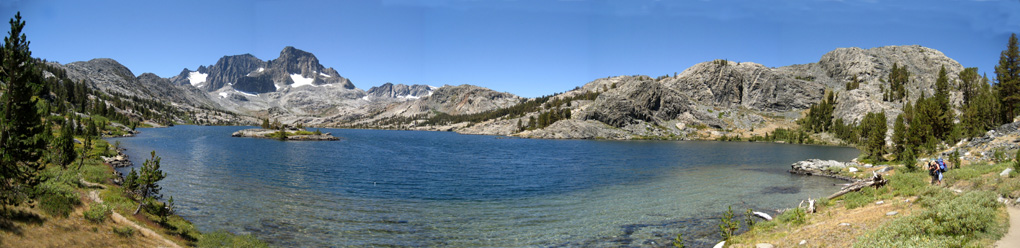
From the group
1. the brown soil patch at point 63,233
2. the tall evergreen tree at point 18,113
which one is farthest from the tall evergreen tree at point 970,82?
the tall evergreen tree at point 18,113

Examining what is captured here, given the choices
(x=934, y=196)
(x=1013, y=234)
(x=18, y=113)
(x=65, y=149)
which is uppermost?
(x=18, y=113)

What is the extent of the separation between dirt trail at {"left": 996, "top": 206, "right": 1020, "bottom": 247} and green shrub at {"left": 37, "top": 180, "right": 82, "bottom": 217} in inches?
1492

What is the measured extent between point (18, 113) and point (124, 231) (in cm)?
746

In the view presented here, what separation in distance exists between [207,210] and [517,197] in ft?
87.4

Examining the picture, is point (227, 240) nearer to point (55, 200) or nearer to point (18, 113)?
point (55, 200)

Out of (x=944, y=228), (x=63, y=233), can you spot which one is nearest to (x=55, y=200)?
(x=63, y=233)

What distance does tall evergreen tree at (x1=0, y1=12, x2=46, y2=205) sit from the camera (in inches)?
748

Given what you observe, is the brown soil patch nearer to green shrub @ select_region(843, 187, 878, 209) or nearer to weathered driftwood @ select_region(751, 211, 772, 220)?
weathered driftwood @ select_region(751, 211, 772, 220)

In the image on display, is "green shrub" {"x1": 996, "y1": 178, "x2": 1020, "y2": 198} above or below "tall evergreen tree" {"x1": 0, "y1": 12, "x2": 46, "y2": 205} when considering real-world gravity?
below

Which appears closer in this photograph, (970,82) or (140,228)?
(140,228)

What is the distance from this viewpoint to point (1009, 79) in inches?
2771

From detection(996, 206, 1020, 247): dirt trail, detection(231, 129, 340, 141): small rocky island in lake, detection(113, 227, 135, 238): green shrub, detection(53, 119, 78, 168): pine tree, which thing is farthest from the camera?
detection(231, 129, 340, 141): small rocky island in lake

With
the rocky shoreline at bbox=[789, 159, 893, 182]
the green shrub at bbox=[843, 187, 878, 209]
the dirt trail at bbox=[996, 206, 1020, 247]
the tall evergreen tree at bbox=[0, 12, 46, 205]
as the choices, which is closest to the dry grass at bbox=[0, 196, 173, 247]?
the tall evergreen tree at bbox=[0, 12, 46, 205]

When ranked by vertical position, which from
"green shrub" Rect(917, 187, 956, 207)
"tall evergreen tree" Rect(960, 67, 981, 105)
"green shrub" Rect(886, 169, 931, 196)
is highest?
"tall evergreen tree" Rect(960, 67, 981, 105)
